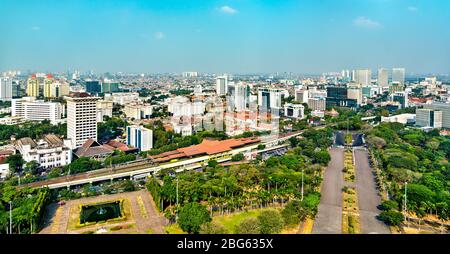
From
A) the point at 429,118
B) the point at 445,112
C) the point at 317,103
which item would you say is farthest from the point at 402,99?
the point at 445,112

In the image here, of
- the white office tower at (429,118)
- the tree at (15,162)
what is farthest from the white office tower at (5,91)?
the white office tower at (429,118)

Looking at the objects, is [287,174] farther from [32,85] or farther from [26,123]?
[32,85]

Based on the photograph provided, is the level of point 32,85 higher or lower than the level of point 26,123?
higher

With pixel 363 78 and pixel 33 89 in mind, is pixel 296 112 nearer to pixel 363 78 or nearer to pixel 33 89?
pixel 363 78

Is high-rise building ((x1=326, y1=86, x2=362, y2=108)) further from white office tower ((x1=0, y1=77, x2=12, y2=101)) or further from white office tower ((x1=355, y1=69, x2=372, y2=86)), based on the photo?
white office tower ((x1=0, y1=77, x2=12, y2=101))

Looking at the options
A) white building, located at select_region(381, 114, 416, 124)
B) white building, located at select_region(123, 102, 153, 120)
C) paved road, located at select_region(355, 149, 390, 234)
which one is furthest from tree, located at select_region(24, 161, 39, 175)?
white building, located at select_region(381, 114, 416, 124)

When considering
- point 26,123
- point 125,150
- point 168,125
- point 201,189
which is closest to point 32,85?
point 26,123
